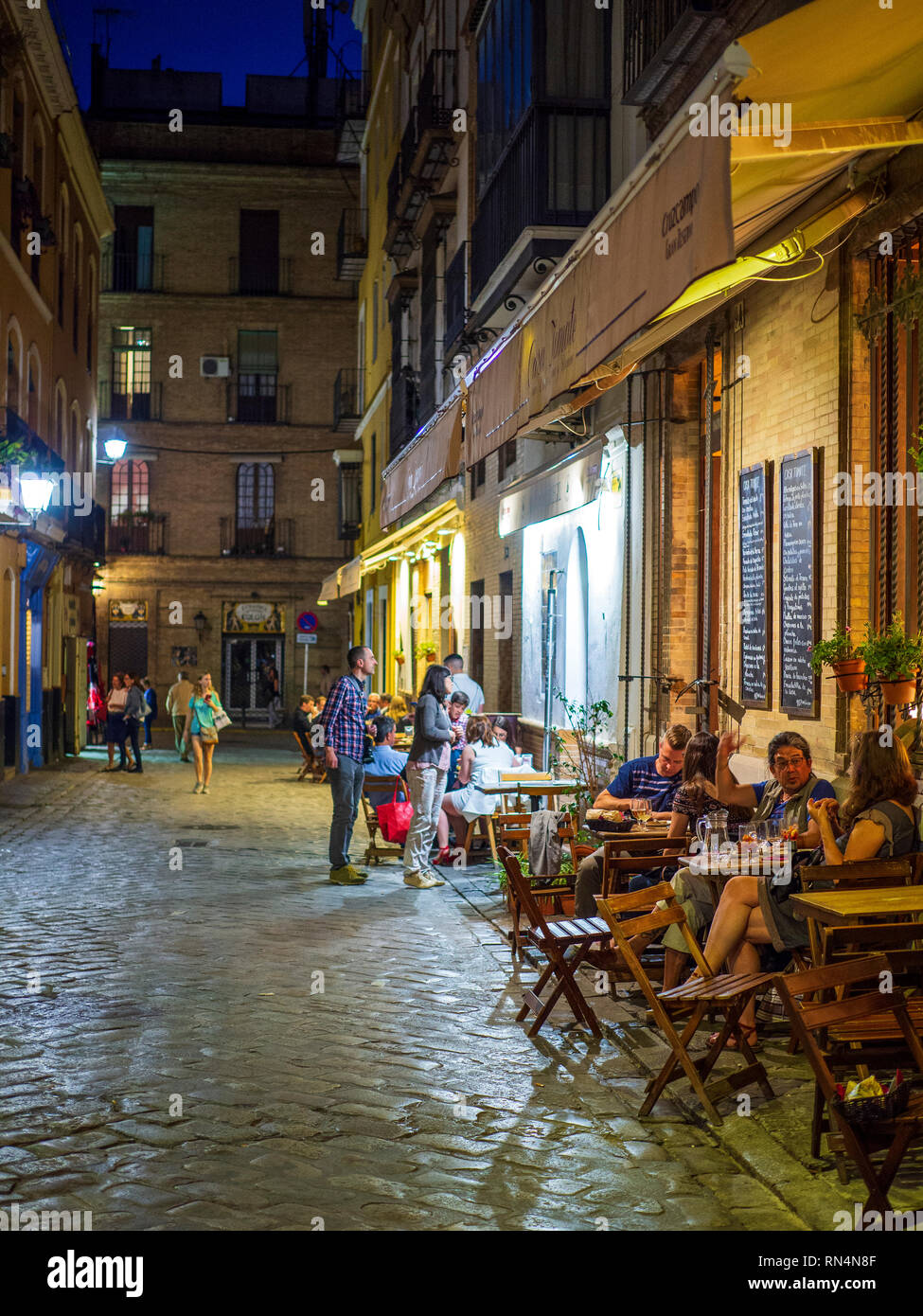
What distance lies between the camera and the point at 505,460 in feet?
59.7

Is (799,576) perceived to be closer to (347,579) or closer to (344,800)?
(344,800)

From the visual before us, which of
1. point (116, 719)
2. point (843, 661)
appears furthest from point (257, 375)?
point (843, 661)

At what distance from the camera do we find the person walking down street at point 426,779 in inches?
458

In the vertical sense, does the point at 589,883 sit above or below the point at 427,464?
below

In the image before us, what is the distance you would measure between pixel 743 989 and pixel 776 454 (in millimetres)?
4337

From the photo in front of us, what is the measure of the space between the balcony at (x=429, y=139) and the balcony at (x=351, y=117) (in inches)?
468

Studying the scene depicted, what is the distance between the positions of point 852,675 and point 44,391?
68.6 ft

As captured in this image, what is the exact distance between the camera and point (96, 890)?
11.0 metres

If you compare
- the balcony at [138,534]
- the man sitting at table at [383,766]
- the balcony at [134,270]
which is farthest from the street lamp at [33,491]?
the balcony at [134,270]

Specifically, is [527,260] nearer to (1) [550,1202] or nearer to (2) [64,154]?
(1) [550,1202]

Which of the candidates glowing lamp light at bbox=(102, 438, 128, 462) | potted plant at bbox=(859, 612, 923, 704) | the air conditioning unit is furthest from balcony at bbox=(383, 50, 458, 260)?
the air conditioning unit

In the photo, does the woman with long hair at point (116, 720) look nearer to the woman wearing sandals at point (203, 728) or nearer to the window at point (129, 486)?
the woman wearing sandals at point (203, 728)

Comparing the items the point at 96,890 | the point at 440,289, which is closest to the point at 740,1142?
the point at 96,890

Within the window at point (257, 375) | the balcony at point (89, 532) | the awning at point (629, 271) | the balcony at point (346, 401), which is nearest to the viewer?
the awning at point (629, 271)
